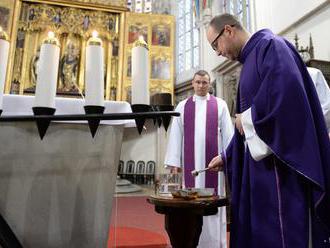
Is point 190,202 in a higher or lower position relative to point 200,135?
lower

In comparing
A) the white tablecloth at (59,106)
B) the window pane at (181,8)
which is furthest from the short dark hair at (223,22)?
the window pane at (181,8)

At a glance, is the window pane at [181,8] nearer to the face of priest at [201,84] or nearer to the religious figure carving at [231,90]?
the religious figure carving at [231,90]

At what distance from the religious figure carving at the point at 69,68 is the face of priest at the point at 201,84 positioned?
653 cm

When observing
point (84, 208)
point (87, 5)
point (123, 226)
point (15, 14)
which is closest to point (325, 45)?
point (123, 226)

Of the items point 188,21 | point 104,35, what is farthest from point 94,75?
point 188,21

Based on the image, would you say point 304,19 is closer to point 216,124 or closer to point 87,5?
point 216,124

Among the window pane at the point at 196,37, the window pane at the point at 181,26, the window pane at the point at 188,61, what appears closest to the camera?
the window pane at the point at 196,37

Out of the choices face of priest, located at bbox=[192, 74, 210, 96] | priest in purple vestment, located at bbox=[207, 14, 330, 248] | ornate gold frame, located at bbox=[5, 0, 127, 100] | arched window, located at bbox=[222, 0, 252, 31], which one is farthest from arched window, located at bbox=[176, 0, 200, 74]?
priest in purple vestment, located at bbox=[207, 14, 330, 248]

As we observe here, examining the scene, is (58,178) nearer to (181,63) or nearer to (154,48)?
(154,48)

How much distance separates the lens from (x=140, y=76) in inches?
40.6

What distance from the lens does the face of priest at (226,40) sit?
72.2 inches

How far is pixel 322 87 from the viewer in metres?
2.67

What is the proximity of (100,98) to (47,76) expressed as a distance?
170mm

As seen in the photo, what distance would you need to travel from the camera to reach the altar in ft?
4.71
